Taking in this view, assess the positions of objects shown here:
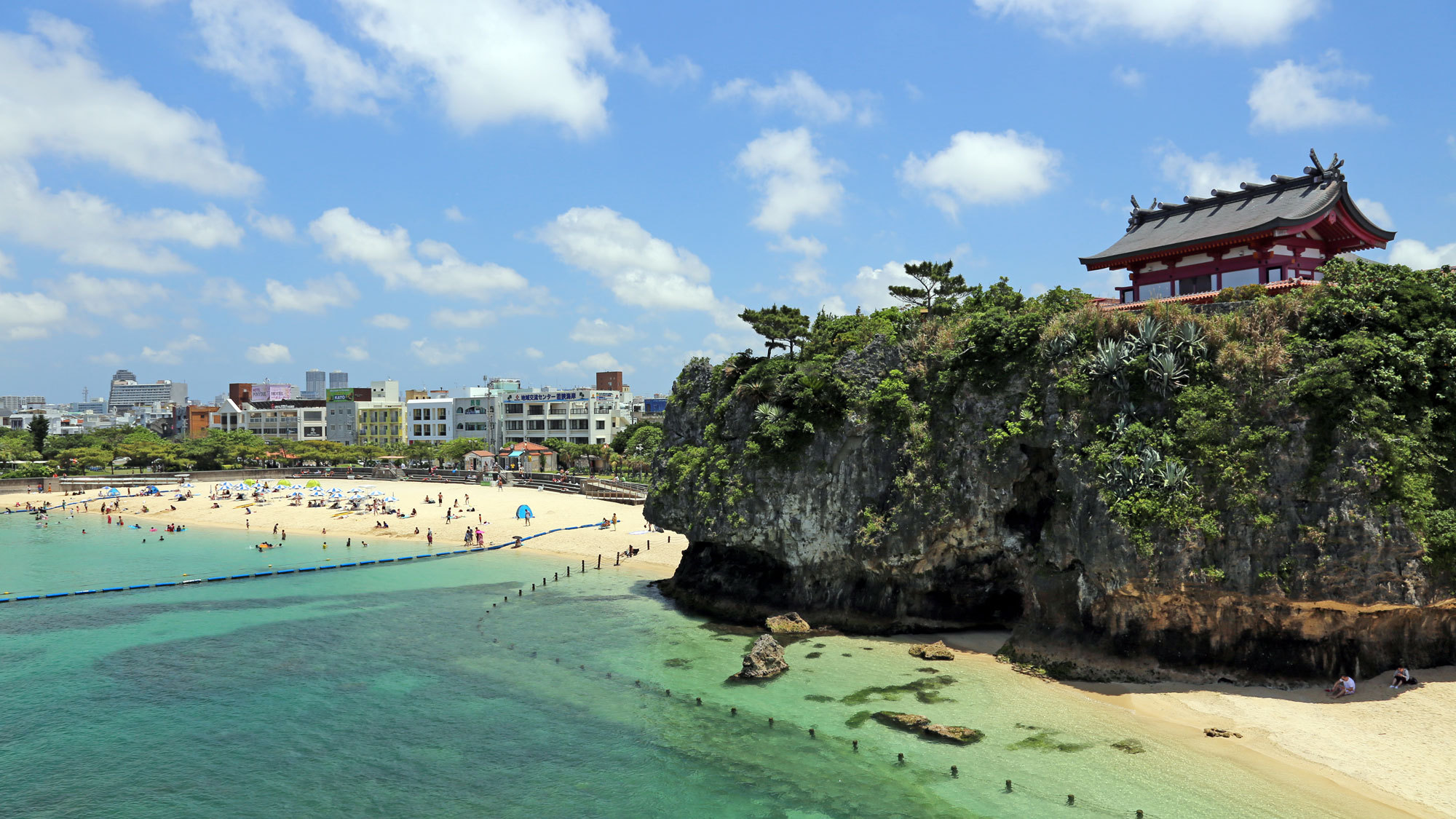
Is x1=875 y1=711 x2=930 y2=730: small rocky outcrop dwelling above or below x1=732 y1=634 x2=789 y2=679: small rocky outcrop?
below

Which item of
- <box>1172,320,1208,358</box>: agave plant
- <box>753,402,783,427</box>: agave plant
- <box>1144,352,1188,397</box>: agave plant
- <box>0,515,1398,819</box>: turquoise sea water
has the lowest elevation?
<box>0,515,1398,819</box>: turquoise sea water

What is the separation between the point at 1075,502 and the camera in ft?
96.6

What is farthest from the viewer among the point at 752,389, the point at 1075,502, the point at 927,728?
the point at 752,389

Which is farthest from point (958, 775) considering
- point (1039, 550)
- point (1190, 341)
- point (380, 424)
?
point (380, 424)

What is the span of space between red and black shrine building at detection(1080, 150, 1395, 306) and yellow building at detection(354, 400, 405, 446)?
130m

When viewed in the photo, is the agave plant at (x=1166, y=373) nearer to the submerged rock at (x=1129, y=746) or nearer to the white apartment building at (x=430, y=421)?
the submerged rock at (x=1129, y=746)

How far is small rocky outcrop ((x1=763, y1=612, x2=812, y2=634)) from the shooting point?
3581cm

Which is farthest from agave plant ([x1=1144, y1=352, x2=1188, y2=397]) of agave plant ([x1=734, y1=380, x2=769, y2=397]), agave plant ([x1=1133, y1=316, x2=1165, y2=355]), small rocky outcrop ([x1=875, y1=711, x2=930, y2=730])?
agave plant ([x1=734, y1=380, x2=769, y2=397])

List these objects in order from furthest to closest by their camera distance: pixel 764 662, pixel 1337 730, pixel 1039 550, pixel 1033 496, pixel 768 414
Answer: pixel 768 414, pixel 1033 496, pixel 1039 550, pixel 764 662, pixel 1337 730

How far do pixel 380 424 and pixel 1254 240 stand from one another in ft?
459

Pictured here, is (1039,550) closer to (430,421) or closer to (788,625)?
(788,625)

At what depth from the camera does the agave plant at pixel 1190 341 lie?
28391mm

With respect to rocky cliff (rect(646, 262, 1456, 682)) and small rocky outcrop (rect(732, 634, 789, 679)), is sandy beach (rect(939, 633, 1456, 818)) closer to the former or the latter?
rocky cliff (rect(646, 262, 1456, 682))

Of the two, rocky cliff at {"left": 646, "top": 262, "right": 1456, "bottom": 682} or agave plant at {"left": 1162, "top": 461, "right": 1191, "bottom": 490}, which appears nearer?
rocky cliff at {"left": 646, "top": 262, "right": 1456, "bottom": 682}
